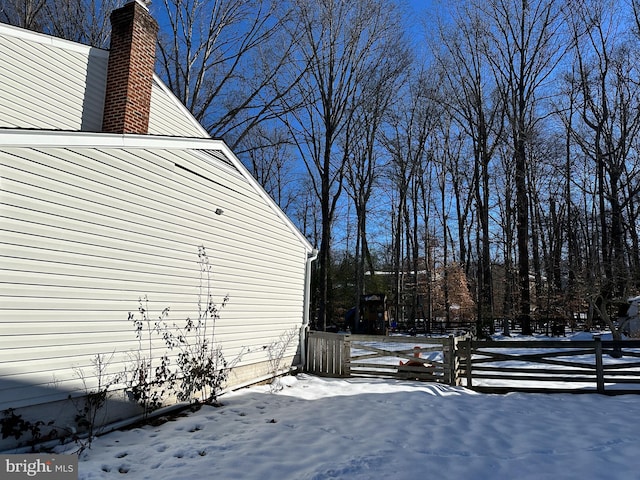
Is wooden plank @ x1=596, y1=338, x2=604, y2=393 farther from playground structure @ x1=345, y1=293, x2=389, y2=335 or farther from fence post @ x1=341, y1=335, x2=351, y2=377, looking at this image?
playground structure @ x1=345, y1=293, x2=389, y2=335

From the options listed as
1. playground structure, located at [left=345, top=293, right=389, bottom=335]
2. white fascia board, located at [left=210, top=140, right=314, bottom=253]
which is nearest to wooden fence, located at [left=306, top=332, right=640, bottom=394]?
white fascia board, located at [left=210, top=140, right=314, bottom=253]

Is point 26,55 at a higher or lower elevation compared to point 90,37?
lower

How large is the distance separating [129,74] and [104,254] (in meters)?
3.38

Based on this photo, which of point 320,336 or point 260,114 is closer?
point 320,336

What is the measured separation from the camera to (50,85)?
21.1ft

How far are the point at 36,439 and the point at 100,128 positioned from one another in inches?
189

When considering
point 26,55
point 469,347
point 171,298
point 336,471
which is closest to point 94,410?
point 171,298

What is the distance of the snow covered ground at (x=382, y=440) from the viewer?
3891 mm

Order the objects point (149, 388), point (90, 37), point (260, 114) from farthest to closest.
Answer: point (260, 114)
point (90, 37)
point (149, 388)

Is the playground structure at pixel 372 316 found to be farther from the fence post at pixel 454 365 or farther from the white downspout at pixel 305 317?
the fence post at pixel 454 365

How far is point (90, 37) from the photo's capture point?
55.3 ft

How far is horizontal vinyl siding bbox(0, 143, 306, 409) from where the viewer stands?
13.9 feet

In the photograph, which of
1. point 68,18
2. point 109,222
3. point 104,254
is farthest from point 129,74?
point 68,18

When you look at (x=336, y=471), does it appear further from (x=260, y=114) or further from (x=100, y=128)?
(x=260, y=114)
